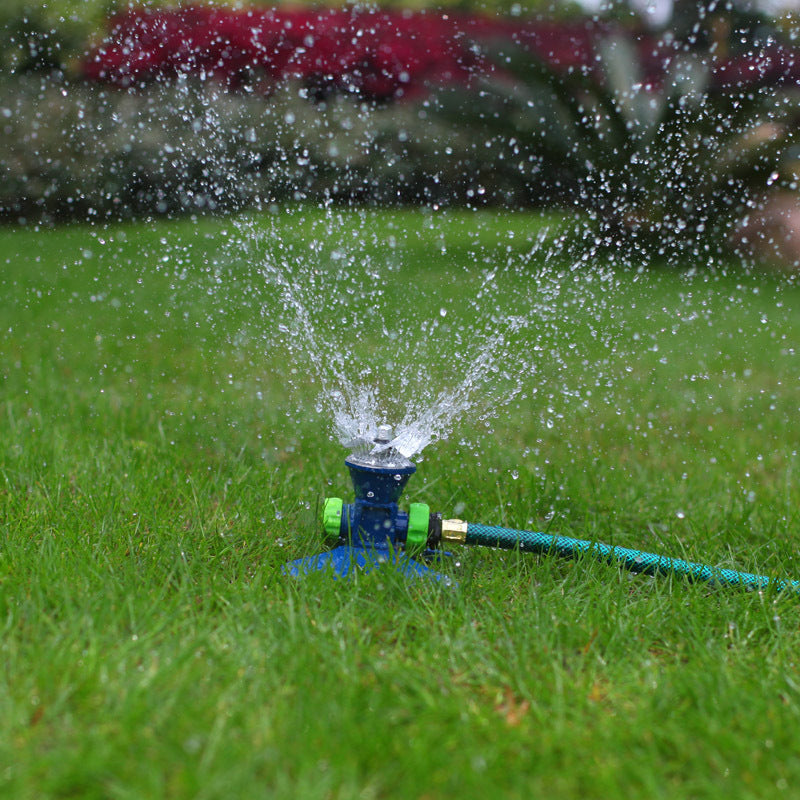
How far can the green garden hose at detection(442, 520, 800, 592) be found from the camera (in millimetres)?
1702

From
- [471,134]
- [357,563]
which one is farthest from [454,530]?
[471,134]

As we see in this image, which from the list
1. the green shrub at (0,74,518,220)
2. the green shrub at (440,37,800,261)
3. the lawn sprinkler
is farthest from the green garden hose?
the green shrub at (0,74,518,220)

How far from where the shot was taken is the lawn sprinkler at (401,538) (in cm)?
165

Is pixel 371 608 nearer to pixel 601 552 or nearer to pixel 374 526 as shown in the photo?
pixel 374 526

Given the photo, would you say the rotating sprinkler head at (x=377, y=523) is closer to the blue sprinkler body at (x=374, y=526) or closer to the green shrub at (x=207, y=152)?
the blue sprinkler body at (x=374, y=526)

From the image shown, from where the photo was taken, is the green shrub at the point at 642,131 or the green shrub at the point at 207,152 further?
the green shrub at the point at 207,152

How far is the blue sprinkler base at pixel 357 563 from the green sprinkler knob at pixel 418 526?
0.04m

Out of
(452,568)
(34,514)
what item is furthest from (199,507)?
(452,568)

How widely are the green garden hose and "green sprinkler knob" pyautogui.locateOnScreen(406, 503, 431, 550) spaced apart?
0.04m

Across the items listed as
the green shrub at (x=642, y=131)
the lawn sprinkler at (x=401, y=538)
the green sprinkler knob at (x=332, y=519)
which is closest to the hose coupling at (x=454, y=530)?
the lawn sprinkler at (x=401, y=538)

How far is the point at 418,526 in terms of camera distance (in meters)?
1.69

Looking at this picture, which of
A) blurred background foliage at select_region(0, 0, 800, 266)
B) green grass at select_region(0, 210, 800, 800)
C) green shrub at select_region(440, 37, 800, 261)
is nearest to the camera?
green grass at select_region(0, 210, 800, 800)

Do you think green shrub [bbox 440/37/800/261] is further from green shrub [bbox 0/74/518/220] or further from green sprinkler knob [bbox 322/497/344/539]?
green sprinkler knob [bbox 322/497/344/539]

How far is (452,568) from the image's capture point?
1754 mm
